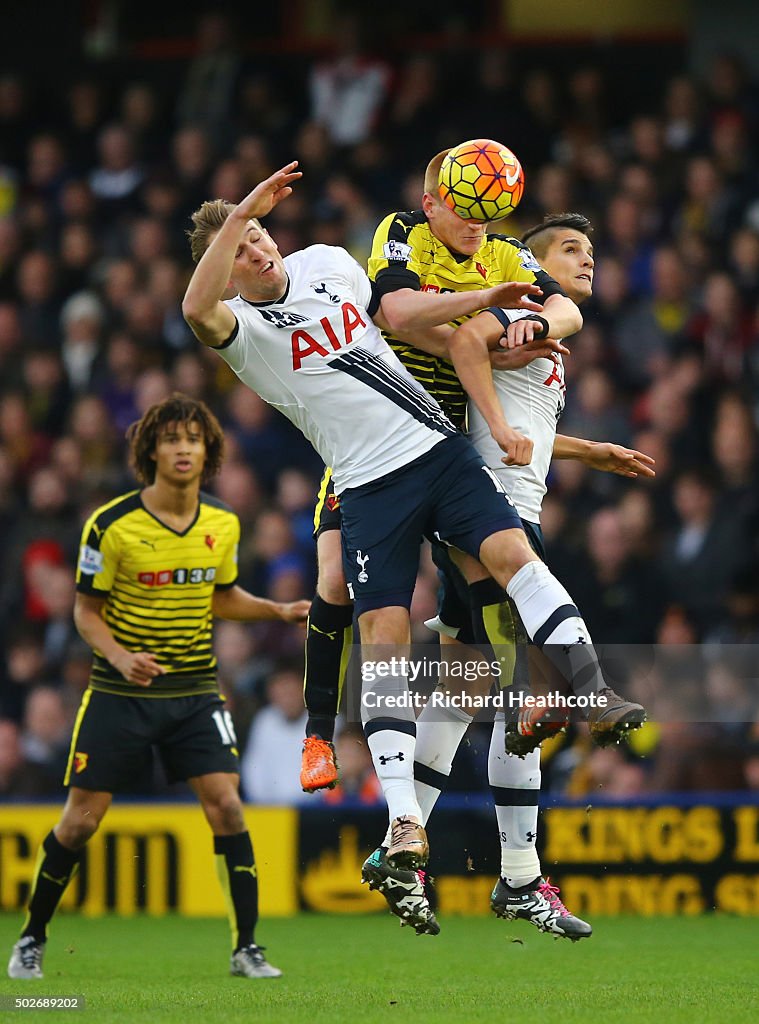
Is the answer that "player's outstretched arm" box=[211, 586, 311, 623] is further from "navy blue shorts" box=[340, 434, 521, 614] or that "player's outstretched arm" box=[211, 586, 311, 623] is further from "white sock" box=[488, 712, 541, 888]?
"navy blue shorts" box=[340, 434, 521, 614]

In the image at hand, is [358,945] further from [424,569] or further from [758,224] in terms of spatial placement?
[758,224]

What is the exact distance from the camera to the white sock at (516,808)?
739cm

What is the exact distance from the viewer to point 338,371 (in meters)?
7.01

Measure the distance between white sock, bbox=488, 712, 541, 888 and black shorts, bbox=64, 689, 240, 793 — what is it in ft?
5.51

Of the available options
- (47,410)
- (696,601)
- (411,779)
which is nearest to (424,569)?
(696,601)

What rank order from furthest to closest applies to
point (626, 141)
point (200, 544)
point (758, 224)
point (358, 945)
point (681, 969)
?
point (626, 141)
point (758, 224)
point (358, 945)
point (200, 544)
point (681, 969)

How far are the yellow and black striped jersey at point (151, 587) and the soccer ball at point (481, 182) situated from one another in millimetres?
2575


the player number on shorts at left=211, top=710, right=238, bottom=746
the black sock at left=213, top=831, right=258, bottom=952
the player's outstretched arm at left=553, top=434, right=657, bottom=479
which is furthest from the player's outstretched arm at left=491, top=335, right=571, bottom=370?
the black sock at left=213, top=831, right=258, bottom=952

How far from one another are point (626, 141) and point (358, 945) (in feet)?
26.0

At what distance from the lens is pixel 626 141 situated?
1496cm

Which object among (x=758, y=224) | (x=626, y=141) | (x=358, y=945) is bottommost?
(x=358, y=945)

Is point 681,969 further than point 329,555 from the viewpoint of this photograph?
Yes

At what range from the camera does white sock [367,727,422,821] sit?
6766 mm

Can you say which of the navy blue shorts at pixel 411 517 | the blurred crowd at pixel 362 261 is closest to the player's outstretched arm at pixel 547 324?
the navy blue shorts at pixel 411 517
